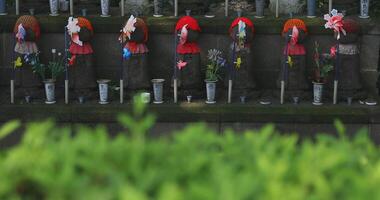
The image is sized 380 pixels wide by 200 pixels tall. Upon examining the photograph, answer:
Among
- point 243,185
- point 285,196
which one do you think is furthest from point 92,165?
point 285,196

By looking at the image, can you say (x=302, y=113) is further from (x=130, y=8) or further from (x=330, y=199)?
(x=330, y=199)

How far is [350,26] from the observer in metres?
6.18

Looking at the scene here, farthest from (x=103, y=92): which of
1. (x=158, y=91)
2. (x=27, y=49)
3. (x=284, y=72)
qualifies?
(x=284, y=72)

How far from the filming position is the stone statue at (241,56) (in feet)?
20.3

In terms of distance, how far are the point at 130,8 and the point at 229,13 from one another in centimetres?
100

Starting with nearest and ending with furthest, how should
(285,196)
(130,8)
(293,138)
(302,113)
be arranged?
1. (285,196)
2. (293,138)
3. (302,113)
4. (130,8)

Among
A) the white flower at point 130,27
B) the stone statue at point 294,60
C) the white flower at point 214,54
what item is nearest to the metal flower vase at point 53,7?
the white flower at point 130,27

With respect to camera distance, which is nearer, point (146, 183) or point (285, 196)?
point (285, 196)

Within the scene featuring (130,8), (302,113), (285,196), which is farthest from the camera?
(130,8)

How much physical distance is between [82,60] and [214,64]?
123 centimetres

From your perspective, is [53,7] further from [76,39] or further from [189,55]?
[189,55]

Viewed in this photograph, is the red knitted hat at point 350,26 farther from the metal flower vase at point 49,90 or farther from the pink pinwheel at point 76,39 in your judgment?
the metal flower vase at point 49,90

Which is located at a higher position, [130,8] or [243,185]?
[130,8]

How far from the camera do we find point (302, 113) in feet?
19.6
